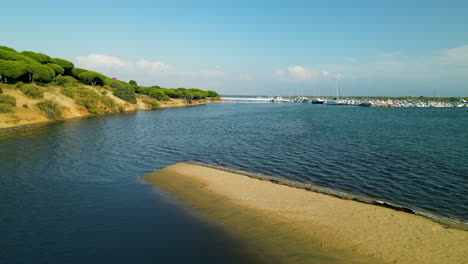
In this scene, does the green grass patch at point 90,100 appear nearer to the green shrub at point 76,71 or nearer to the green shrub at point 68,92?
the green shrub at point 68,92

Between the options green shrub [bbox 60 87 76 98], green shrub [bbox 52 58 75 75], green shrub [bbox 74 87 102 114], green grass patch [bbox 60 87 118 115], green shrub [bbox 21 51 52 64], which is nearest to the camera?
green shrub [bbox 60 87 76 98]

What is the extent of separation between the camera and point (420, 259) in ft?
27.2

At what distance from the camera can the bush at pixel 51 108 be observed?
1794 inches

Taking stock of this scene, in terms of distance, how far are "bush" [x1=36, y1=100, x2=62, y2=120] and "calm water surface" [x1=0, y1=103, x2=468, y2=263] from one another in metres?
13.7

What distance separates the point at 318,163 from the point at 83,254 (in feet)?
58.9

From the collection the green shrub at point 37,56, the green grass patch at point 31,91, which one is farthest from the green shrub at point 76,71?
the green grass patch at point 31,91

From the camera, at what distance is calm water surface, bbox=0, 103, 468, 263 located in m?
9.23

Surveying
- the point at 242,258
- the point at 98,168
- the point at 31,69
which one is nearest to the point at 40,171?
the point at 98,168

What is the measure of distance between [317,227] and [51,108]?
176ft

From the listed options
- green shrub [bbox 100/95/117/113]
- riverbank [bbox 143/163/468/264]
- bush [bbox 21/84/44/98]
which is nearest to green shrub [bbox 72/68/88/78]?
green shrub [bbox 100/95/117/113]

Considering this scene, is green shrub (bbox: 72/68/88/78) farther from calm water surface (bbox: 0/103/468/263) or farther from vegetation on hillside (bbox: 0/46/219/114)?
calm water surface (bbox: 0/103/468/263)

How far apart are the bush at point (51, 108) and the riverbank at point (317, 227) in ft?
142

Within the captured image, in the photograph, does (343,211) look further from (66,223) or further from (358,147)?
(358,147)

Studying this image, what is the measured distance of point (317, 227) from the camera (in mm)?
10500
